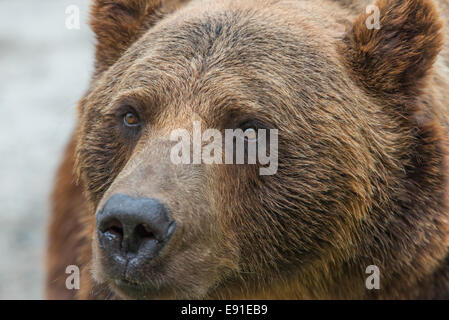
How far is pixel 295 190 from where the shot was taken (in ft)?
14.2

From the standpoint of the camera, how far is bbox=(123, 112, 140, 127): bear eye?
4488 mm

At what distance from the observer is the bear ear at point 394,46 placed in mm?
4449

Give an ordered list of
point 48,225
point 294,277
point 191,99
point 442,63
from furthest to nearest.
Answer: point 48,225
point 442,63
point 294,277
point 191,99

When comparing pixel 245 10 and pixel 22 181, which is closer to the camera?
pixel 245 10

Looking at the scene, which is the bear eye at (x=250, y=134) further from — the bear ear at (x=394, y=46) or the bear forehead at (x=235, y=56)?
the bear ear at (x=394, y=46)

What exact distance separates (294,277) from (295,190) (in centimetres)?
63

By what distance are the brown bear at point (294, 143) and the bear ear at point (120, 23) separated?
0.24 metres

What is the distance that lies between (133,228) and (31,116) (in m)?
9.08

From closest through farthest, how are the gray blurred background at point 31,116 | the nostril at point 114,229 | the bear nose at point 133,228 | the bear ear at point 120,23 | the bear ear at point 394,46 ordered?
the bear nose at point 133,228 → the nostril at point 114,229 → the bear ear at point 394,46 → the bear ear at point 120,23 → the gray blurred background at point 31,116

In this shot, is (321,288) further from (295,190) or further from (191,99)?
(191,99)

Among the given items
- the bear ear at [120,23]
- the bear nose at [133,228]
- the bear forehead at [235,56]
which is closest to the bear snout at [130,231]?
the bear nose at [133,228]

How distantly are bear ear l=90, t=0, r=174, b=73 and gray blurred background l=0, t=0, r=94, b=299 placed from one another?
2.18m
